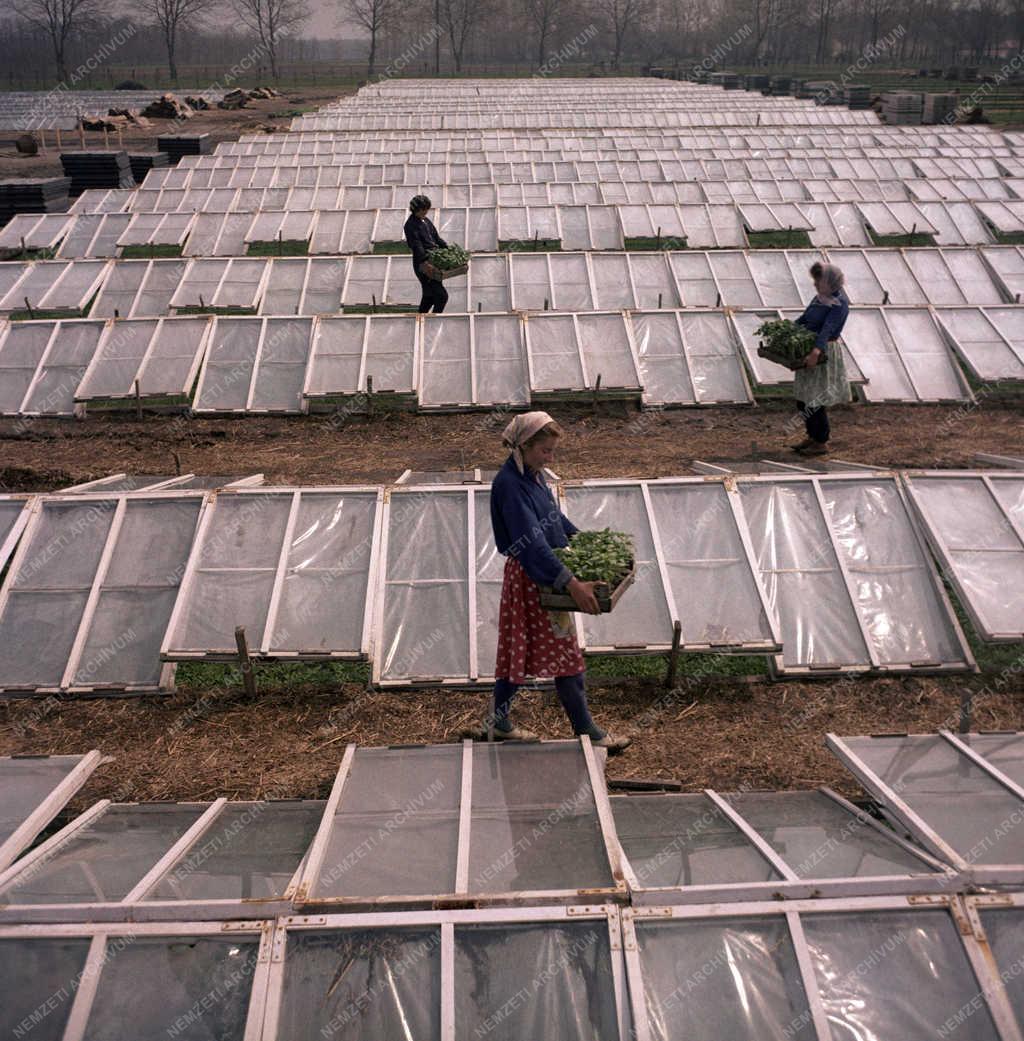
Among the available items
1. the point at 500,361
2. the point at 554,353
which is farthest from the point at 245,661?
the point at 554,353

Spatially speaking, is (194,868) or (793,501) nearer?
(194,868)

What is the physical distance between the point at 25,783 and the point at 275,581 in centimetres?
284

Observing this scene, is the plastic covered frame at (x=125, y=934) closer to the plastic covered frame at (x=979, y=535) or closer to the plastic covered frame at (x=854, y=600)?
the plastic covered frame at (x=854, y=600)

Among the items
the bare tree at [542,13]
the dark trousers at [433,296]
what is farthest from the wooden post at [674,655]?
the bare tree at [542,13]

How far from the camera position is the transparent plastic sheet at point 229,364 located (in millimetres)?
13977

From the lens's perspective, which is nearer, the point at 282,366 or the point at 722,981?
the point at 722,981

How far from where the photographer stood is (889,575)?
8344 millimetres

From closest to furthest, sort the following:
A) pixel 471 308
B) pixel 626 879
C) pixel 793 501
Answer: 1. pixel 626 879
2. pixel 793 501
3. pixel 471 308

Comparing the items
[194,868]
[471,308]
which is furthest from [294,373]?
[194,868]

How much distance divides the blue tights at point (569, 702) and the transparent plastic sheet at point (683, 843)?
77cm

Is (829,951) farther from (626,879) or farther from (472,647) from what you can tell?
(472,647)

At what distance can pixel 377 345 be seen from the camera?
14453 mm

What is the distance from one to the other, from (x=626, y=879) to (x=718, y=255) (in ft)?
50.0

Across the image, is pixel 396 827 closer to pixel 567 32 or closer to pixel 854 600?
pixel 854 600
